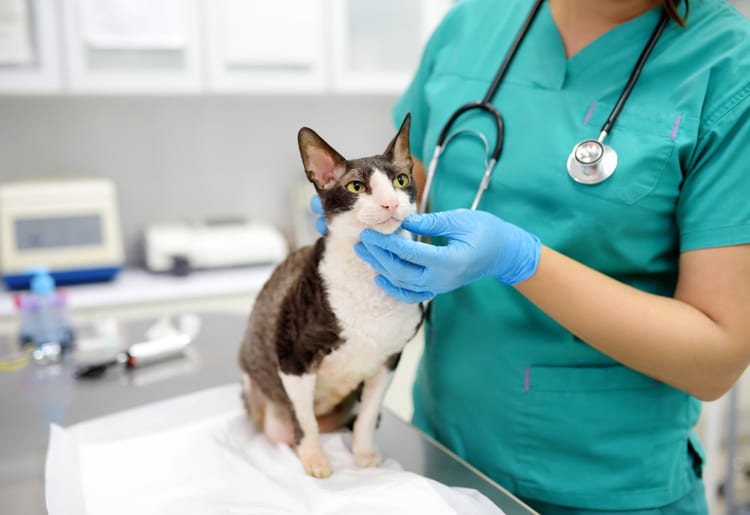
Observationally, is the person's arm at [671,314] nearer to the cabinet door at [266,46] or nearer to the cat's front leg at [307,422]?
the cat's front leg at [307,422]

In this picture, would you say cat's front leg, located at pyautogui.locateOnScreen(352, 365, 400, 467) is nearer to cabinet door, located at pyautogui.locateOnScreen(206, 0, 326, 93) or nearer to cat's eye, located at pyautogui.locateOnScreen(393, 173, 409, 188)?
cat's eye, located at pyautogui.locateOnScreen(393, 173, 409, 188)

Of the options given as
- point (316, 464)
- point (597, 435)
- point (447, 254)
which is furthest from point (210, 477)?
point (597, 435)

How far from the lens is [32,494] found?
87cm

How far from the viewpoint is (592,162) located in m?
0.86

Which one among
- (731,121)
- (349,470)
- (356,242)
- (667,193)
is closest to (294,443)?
(349,470)

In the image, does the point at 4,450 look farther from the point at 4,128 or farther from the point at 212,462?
the point at 4,128

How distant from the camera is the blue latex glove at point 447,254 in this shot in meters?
0.74

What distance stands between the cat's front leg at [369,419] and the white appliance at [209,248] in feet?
4.99

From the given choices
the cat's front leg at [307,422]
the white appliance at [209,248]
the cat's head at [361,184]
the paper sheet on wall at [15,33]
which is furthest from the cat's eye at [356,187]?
the paper sheet on wall at [15,33]

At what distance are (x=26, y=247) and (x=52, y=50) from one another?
634 mm

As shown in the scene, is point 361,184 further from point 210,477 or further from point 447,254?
point 210,477

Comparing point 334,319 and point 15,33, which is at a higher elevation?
point 15,33

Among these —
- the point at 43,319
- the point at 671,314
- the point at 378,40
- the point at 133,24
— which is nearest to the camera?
the point at 671,314

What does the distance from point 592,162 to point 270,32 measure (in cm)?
170
